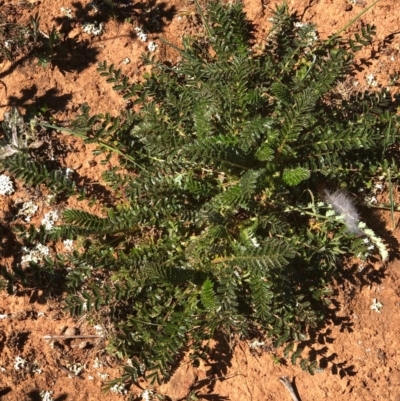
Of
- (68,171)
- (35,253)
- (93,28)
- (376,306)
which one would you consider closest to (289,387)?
(376,306)

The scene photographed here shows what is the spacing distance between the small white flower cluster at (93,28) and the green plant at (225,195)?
0.46 meters

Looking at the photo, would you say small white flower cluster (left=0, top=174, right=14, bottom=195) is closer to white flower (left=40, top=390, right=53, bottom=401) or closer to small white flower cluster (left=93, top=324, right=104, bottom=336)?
small white flower cluster (left=93, top=324, right=104, bottom=336)

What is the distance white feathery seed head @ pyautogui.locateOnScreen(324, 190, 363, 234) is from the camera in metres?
3.91

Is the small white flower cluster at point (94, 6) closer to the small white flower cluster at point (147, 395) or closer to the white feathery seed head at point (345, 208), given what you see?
the white feathery seed head at point (345, 208)

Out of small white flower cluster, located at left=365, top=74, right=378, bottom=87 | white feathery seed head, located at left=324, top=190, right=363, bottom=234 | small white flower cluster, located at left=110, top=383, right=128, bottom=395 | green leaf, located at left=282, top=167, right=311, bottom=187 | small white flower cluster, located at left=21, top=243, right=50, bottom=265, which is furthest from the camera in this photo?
small white flower cluster, located at left=365, top=74, right=378, bottom=87

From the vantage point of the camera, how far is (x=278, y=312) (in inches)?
151

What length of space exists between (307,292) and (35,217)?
6.46ft

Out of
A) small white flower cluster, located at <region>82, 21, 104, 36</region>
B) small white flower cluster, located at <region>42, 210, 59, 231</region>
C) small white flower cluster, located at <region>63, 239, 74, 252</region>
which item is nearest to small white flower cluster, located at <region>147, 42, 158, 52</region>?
small white flower cluster, located at <region>82, 21, 104, 36</region>

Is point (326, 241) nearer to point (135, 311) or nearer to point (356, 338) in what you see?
point (356, 338)

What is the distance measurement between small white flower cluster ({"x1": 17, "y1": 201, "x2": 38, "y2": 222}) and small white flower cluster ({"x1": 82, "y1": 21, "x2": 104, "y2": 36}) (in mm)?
1345

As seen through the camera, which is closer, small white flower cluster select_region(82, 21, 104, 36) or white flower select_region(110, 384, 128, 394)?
white flower select_region(110, 384, 128, 394)

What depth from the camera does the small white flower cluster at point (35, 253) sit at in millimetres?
4117

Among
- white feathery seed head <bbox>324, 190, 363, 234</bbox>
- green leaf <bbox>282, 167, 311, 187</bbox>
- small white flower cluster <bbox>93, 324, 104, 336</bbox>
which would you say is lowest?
small white flower cluster <bbox>93, 324, 104, 336</bbox>

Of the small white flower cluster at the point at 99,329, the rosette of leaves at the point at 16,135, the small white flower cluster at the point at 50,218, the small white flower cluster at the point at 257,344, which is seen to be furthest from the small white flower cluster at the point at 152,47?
the small white flower cluster at the point at 257,344
